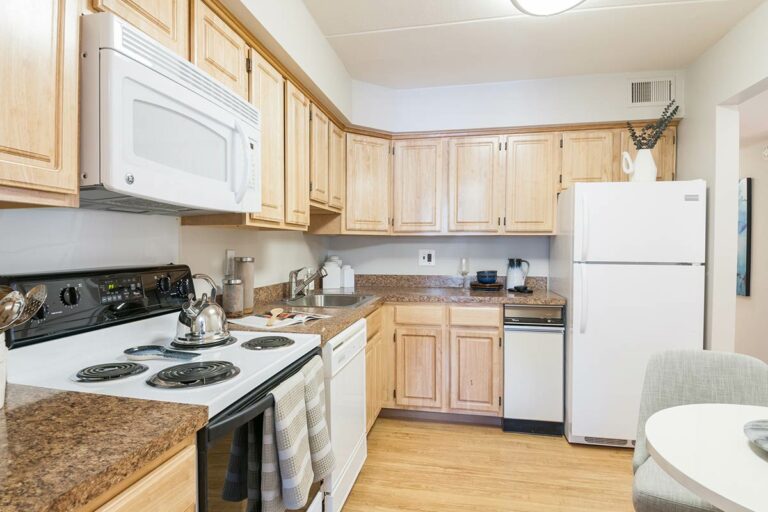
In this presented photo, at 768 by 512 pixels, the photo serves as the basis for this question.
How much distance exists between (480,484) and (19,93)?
231 centimetres

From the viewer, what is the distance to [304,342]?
1454 millimetres

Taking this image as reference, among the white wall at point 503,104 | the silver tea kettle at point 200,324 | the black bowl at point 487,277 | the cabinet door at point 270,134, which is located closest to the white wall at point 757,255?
the white wall at point 503,104

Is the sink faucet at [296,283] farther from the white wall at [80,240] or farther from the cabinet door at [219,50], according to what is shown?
the cabinet door at [219,50]

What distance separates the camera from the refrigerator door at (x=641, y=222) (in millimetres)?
2322

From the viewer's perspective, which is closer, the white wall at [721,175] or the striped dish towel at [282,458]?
the striped dish towel at [282,458]

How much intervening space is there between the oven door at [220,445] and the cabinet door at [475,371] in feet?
6.07

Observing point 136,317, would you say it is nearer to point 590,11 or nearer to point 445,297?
point 445,297

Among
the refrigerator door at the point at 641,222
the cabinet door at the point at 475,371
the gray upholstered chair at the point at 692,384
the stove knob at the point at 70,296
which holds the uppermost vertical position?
the refrigerator door at the point at 641,222

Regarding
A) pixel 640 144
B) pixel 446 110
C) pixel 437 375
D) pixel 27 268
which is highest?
pixel 446 110

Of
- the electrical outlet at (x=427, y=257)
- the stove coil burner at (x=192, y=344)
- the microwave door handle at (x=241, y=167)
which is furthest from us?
the electrical outlet at (x=427, y=257)

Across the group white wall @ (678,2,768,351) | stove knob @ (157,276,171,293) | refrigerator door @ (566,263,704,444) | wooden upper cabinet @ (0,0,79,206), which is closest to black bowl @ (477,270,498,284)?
refrigerator door @ (566,263,704,444)

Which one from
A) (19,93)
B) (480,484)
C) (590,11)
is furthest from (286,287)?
(590,11)

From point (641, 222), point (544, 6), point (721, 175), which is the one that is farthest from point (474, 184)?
point (721, 175)

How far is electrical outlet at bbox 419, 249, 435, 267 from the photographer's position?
3.36 meters
